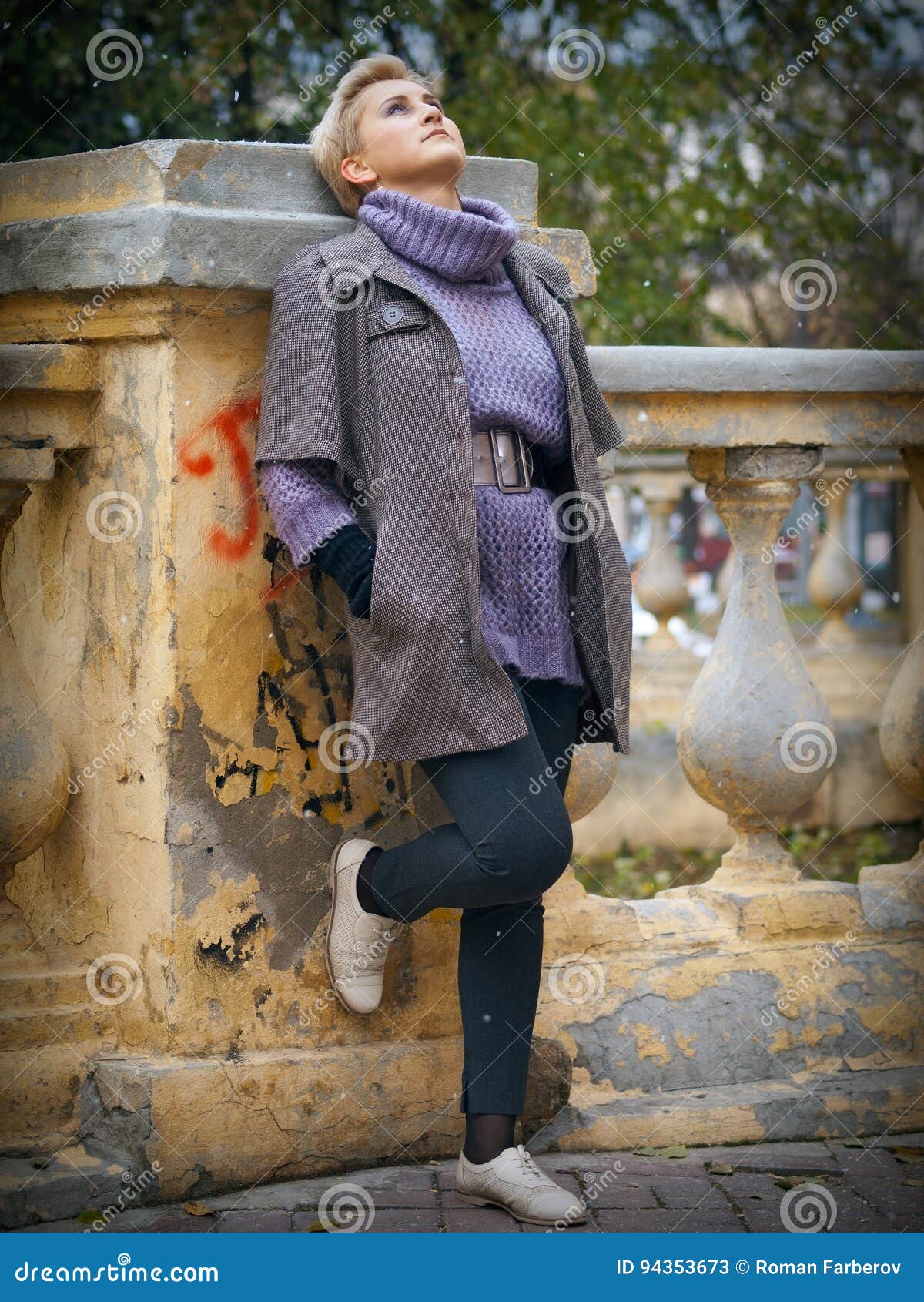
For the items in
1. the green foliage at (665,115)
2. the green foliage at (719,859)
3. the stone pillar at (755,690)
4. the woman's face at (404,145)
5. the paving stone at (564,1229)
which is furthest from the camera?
the green foliage at (665,115)

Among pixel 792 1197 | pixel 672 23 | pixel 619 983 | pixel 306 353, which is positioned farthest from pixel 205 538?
pixel 672 23

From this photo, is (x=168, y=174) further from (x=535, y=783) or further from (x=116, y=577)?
(x=535, y=783)

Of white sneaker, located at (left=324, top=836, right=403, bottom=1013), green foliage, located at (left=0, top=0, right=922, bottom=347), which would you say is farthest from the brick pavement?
green foliage, located at (left=0, top=0, right=922, bottom=347)

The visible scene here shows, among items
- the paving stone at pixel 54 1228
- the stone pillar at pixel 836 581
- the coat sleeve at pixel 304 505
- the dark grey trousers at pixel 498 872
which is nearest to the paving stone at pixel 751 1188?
the dark grey trousers at pixel 498 872

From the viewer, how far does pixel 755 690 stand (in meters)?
3.49

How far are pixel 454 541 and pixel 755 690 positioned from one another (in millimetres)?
1034

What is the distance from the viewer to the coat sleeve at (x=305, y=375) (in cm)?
273

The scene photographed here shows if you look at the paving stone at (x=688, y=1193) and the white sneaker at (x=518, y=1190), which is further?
the paving stone at (x=688, y=1193)

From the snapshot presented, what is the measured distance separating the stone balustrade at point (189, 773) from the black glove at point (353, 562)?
0.96ft

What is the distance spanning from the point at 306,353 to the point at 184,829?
896mm

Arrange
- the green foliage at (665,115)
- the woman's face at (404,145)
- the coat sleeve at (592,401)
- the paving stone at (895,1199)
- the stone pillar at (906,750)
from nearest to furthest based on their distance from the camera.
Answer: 1. the paving stone at (895,1199)
2. the woman's face at (404,145)
3. the coat sleeve at (592,401)
4. the stone pillar at (906,750)
5. the green foliage at (665,115)

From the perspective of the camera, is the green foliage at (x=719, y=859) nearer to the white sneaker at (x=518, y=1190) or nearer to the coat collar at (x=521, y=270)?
the white sneaker at (x=518, y=1190)

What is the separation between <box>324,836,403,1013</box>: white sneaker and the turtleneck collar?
1.10 m

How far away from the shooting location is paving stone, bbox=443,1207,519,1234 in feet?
8.98
